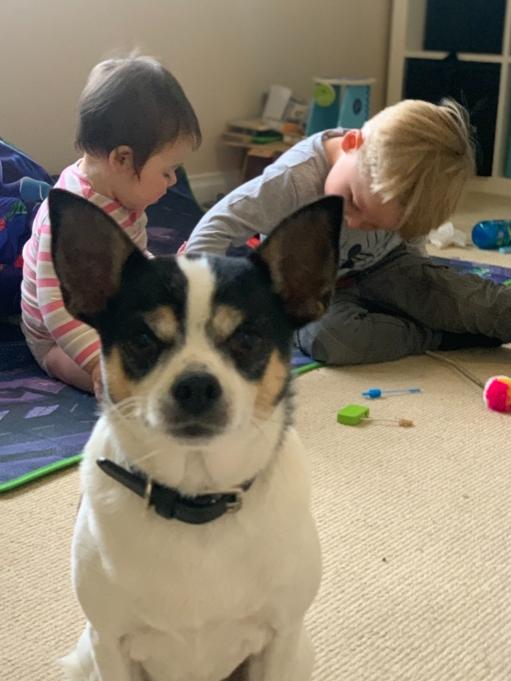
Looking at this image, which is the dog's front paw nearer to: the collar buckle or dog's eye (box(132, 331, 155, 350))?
the collar buckle

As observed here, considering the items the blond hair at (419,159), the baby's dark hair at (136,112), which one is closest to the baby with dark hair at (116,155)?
the baby's dark hair at (136,112)

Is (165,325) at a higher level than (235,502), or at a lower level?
higher

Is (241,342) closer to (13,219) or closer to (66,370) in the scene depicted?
(66,370)

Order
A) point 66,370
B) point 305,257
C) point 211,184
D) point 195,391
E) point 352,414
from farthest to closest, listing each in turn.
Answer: point 211,184 < point 66,370 < point 352,414 < point 305,257 < point 195,391

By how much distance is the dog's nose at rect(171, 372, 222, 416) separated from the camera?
2.97ft

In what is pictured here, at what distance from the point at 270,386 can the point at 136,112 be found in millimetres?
1083

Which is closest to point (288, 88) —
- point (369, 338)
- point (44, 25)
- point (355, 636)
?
point (44, 25)

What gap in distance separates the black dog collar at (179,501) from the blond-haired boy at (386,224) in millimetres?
927

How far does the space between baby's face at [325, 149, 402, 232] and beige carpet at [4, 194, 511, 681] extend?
1.32ft

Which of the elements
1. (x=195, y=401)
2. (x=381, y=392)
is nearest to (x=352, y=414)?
(x=381, y=392)

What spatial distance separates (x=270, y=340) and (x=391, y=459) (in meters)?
0.84

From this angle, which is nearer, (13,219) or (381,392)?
(381,392)

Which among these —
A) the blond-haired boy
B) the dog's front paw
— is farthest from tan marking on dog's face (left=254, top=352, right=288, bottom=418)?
the blond-haired boy

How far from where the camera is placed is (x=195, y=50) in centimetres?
360
